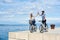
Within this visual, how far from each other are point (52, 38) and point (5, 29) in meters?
2.46

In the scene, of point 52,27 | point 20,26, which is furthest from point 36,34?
point 20,26

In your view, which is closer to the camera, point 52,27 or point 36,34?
point 36,34

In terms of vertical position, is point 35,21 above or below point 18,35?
above

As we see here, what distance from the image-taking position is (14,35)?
500 cm

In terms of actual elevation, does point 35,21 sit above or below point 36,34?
above

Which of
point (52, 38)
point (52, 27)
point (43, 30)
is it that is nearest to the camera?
point (52, 38)

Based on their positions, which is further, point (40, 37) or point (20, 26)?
point (20, 26)

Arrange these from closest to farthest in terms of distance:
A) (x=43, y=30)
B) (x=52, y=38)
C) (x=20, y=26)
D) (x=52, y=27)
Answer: (x=52, y=38), (x=43, y=30), (x=52, y=27), (x=20, y=26)

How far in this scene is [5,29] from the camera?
6.45 m

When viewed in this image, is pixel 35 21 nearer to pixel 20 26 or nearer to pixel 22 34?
pixel 22 34

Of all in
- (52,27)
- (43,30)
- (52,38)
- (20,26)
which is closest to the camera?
(52,38)

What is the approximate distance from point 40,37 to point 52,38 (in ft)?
1.09

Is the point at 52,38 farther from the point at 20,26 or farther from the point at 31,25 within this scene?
the point at 20,26

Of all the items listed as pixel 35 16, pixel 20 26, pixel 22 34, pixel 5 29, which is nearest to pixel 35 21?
pixel 35 16
